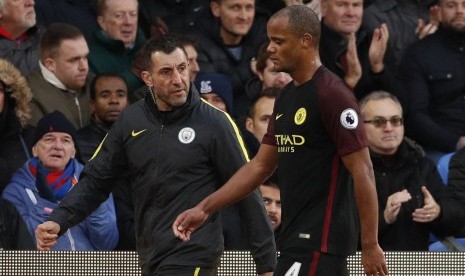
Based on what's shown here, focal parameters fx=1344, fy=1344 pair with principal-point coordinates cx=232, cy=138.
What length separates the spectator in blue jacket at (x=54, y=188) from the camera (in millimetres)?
9922

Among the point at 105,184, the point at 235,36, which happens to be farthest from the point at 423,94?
the point at 105,184

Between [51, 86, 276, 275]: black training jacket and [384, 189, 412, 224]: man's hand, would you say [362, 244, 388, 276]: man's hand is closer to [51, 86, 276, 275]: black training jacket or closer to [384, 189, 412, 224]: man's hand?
[51, 86, 276, 275]: black training jacket

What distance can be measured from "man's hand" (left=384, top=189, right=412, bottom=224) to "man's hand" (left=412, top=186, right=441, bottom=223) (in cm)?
18

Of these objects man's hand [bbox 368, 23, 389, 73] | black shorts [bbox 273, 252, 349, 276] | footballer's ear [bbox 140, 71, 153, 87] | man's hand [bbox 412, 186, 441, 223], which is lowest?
man's hand [bbox 412, 186, 441, 223]

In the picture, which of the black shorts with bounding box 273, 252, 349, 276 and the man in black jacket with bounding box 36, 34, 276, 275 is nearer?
the black shorts with bounding box 273, 252, 349, 276

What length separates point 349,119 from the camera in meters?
6.71

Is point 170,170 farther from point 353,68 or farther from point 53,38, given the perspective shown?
point 353,68

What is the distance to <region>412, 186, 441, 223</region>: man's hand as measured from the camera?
10539mm

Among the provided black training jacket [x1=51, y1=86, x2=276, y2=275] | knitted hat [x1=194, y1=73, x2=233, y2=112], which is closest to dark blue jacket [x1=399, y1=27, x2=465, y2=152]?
knitted hat [x1=194, y1=73, x2=233, y2=112]

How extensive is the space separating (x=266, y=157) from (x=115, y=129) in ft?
4.24

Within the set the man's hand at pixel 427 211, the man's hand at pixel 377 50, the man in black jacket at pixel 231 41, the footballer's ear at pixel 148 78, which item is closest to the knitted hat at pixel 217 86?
the man in black jacket at pixel 231 41

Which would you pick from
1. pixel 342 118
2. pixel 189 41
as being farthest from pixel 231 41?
pixel 342 118

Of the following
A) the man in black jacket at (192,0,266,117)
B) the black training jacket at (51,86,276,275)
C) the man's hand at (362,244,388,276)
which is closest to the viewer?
the man's hand at (362,244,388,276)

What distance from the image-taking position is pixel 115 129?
816cm
